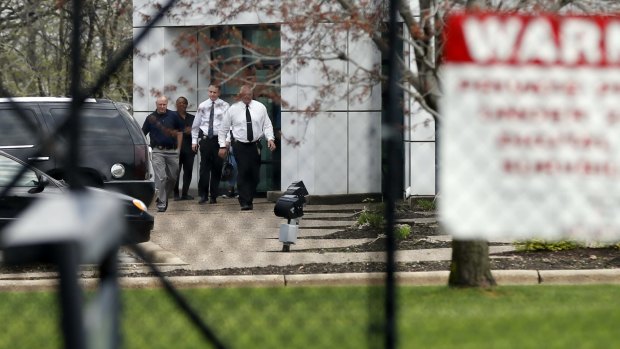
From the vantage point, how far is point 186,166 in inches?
332

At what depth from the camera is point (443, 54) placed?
305 inches

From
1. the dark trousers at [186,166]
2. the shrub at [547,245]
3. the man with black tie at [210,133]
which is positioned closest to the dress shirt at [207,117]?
the man with black tie at [210,133]

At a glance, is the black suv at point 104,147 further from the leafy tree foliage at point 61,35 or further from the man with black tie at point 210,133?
the man with black tie at point 210,133

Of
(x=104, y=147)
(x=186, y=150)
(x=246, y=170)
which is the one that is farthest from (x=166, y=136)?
(x=104, y=147)

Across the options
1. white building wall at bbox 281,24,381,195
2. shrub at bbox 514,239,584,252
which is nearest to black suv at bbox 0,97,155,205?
white building wall at bbox 281,24,381,195

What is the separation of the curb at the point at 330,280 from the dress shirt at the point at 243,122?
2545 mm

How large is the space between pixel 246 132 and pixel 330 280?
3071 millimetres

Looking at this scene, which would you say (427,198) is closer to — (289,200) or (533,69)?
(289,200)

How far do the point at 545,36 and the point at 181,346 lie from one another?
321 cm

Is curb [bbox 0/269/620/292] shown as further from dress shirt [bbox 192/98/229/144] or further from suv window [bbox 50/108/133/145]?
dress shirt [bbox 192/98/229/144]

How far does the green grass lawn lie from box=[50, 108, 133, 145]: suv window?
2.77 metres

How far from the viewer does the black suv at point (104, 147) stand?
37.1ft

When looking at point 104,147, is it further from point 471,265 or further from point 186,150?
point 186,150

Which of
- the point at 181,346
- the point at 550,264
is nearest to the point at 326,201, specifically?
the point at 181,346
